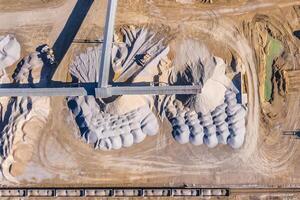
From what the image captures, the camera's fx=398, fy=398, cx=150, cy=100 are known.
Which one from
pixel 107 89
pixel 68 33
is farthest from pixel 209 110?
pixel 68 33

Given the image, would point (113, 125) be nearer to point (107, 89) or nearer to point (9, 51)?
point (107, 89)

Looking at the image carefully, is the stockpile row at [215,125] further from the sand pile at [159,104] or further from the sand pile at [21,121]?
the sand pile at [21,121]

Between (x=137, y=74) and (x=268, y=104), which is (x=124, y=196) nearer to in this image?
(x=137, y=74)

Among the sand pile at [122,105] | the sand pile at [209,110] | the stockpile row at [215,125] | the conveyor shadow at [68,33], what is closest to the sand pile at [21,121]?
the conveyor shadow at [68,33]

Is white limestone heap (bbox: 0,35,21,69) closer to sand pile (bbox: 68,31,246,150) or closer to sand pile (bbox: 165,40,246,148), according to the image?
sand pile (bbox: 68,31,246,150)

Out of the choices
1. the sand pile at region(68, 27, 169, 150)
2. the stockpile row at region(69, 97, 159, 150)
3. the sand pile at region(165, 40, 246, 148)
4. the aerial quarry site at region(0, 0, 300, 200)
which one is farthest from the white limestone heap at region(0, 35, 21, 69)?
the sand pile at region(165, 40, 246, 148)

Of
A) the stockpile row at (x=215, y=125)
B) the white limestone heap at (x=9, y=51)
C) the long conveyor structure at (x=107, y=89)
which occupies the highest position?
the white limestone heap at (x=9, y=51)
